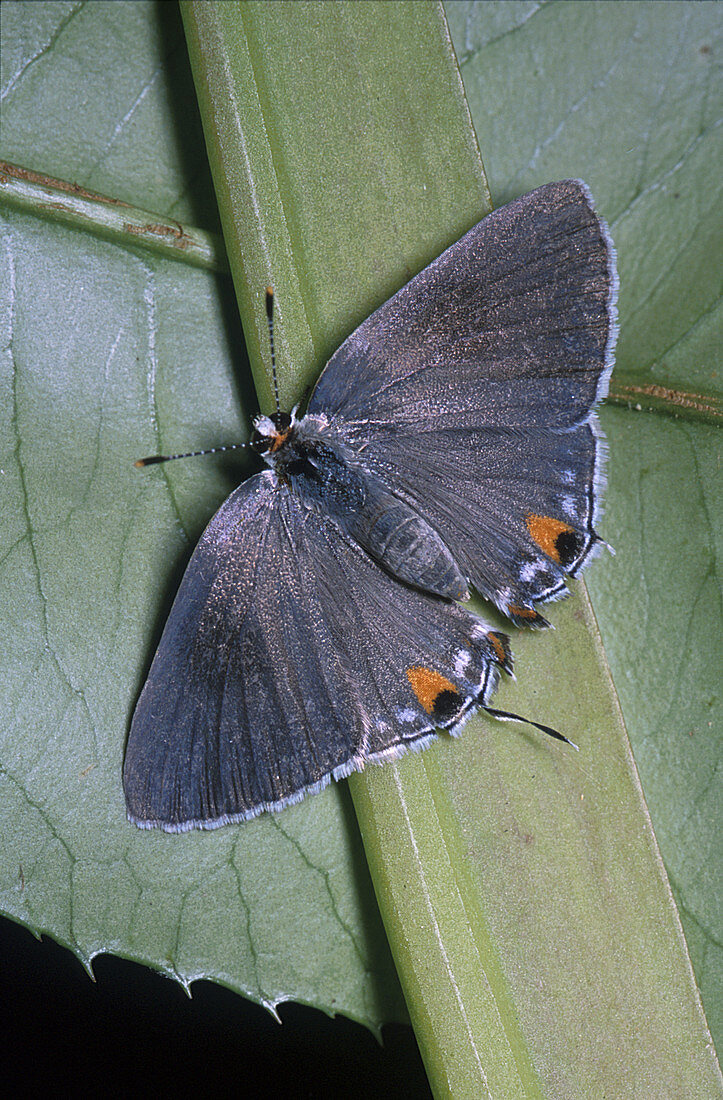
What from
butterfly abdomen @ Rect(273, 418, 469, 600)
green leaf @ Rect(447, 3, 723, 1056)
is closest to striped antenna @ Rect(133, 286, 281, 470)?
butterfly abdomen @ Rect(273, 418, 469, 600)

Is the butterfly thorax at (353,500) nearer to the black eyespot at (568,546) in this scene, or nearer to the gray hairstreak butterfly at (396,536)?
the gray hairstreak butterfly at (396,536)

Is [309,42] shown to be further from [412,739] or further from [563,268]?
[412,739]

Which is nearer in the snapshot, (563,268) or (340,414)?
(563,268)

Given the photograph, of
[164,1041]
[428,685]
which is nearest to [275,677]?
[428,685]

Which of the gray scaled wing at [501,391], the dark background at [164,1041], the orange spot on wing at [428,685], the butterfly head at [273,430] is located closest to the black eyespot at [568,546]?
the gray scaled wing at [501,391]

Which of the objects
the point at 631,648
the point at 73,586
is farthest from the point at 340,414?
the point at 631,648

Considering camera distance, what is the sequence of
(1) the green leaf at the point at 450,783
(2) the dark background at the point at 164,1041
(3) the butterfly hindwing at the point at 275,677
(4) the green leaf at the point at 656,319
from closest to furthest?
(1) the green leaf at the point at 450,783, (3) the butterfly hindwing at the point at 275,677, (4) the green leaf at the point at 656,319, (2) the dark background at the point at 164,1041
